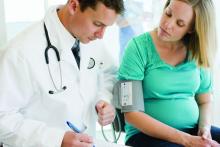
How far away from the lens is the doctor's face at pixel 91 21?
1197mm

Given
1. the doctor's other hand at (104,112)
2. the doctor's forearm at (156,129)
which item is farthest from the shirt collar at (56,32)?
the doctor's forearm at (156,129)

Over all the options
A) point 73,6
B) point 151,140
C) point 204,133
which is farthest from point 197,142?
point 73,6

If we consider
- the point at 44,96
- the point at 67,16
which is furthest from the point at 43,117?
the point at 67,16

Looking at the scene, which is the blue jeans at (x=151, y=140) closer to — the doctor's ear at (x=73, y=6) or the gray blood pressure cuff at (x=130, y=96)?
the gray blood pressure cuff at (x=130, y=96)

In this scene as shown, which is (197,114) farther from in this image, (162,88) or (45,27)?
(45,27)

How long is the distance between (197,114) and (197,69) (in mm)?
211

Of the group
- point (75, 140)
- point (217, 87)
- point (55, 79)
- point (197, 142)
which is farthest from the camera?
point (217, 87)

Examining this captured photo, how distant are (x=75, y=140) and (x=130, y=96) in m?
0.42

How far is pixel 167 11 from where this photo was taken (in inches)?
58.6

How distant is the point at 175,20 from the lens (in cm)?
147

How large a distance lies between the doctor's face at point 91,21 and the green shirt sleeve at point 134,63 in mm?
258

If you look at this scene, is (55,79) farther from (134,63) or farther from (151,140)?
(151,140)

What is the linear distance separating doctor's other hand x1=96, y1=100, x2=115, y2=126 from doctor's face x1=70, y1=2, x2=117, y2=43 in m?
0.28

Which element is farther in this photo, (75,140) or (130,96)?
(130,96)
